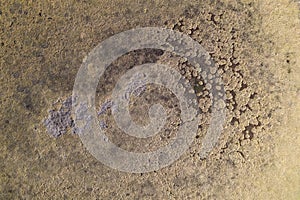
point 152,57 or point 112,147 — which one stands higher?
point 152,57

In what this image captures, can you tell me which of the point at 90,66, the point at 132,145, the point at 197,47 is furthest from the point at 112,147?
the point at 197,47

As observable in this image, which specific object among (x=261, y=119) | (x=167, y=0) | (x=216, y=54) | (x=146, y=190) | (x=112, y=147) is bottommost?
(x=146, y=190)

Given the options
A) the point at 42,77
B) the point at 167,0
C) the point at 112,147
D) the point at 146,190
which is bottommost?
the point at 146,190

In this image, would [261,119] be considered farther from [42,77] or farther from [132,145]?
[42,77]

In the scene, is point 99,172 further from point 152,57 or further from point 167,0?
point 167,0

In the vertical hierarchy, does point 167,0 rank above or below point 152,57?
above

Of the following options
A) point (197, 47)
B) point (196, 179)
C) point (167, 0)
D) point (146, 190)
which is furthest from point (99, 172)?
point (167, 0)
